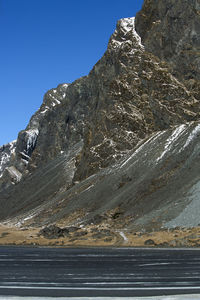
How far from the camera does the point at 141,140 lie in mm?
146500

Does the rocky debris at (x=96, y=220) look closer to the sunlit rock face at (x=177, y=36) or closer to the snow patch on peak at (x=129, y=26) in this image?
the sunlit rock face at (x=177, y=36)

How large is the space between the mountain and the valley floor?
14.5 feet

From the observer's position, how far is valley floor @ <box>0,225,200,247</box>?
226 ft

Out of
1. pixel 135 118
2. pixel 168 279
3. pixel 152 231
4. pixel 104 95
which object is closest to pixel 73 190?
pixel 135 118

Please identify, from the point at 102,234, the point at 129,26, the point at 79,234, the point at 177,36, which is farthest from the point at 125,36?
the point at 102,234

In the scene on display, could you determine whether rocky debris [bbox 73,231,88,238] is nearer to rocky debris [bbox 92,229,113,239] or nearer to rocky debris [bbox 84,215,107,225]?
rocky debris [bbox 92,229,113,239]

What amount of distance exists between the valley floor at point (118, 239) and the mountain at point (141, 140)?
4.41 meters

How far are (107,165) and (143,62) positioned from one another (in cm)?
4298

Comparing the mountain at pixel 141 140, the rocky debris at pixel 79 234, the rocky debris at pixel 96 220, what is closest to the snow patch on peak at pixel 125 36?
the mountain at pixel 141 140

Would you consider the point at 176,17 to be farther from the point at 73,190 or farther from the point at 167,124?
the point at 73,190

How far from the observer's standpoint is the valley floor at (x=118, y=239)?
68.8 metres

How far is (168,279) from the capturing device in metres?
24.2

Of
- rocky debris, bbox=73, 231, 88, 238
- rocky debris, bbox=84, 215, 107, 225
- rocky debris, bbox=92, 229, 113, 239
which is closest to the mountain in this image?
rocky debris, bbox=84, 215, 107, 225

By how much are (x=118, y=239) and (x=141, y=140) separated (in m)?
71.9
